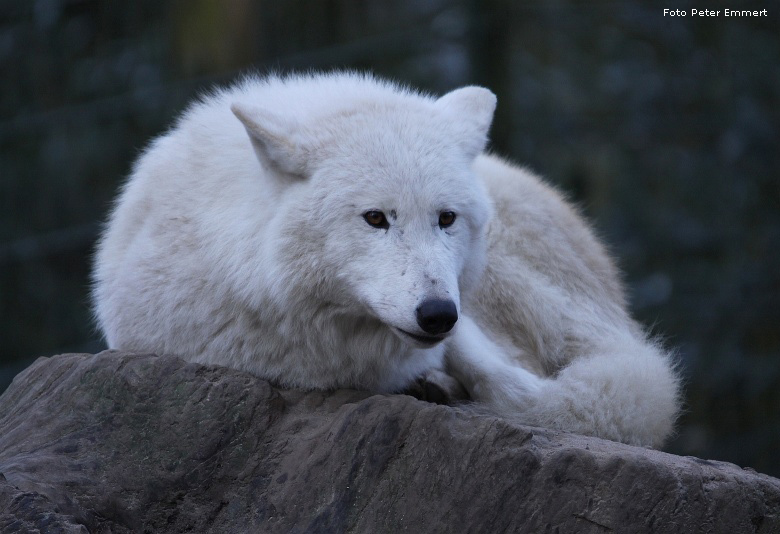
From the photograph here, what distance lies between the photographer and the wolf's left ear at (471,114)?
12.6 feet

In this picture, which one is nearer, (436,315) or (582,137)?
(436,315)

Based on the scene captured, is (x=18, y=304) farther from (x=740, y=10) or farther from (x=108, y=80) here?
(x=740, y=10)

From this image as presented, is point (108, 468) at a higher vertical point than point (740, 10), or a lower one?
lower

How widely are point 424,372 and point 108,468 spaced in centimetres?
136

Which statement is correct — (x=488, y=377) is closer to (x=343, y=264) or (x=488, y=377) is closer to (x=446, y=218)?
(x=446, y=218)

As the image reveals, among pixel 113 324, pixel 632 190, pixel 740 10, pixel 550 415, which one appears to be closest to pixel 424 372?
pixel 550 415

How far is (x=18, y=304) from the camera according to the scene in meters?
9.95

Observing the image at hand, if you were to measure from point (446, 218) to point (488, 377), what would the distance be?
809mm

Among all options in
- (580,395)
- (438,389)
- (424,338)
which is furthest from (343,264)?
(580,395)

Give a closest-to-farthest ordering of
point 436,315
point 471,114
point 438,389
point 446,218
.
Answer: point 436,315, point 446,218, point 471,114, point 438,389

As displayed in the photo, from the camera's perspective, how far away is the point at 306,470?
3.30 meters

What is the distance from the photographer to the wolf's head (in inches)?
132

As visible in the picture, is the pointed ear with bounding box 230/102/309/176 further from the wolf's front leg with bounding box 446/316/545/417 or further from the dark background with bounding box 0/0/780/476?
the dark background with bounding box 0/0/780/476

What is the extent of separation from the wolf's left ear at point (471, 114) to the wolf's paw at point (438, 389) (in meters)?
0.94
